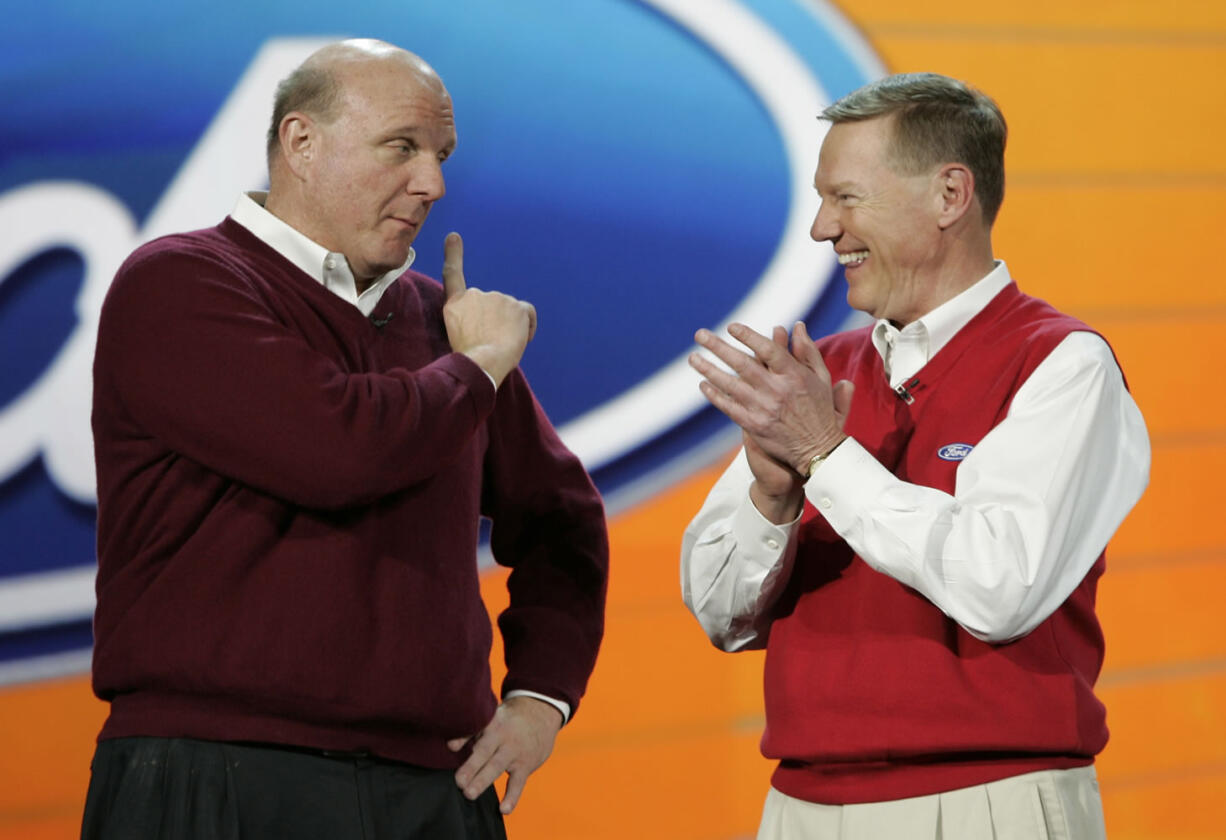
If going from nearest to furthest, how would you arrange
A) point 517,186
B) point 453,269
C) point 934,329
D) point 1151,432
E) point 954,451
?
1. point 954,451
2. point 934,329
3. point 453,269
4. point 517,186
5. point 1151,432

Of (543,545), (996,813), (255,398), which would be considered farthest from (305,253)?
(996,813)

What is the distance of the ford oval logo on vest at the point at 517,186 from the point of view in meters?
Answer: 2.66

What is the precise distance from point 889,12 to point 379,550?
1.90m

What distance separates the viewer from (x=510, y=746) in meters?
2.01

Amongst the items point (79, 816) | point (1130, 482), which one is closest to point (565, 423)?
point (79, 816)

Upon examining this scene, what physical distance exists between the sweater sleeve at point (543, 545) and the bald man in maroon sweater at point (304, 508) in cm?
16

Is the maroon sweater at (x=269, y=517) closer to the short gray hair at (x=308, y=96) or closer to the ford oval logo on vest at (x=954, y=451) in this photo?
the short gray hair at (x=308, y=96)

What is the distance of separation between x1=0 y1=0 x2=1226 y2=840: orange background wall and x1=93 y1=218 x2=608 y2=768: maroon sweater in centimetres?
115

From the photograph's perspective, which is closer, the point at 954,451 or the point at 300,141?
the point at 954,451

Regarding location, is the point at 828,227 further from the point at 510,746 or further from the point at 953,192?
the point at 510,746

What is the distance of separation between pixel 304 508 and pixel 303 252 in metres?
0.37

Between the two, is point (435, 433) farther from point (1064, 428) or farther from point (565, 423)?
point (565, 423)

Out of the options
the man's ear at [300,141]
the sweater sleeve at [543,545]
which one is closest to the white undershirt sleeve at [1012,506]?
the sweater sleeve at [543,545]

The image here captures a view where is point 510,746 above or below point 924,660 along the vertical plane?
below
